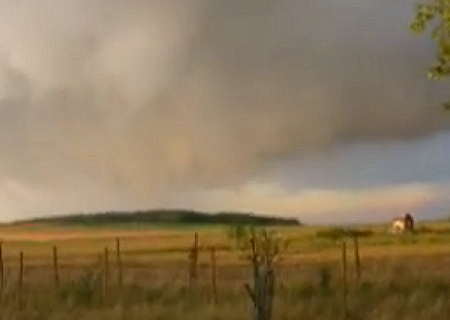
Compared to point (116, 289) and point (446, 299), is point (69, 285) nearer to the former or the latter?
point (116, 289)

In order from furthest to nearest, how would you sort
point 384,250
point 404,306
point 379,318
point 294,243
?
1. point 294,243
2. point 384,250
3. point 404,306
4. point 379,318

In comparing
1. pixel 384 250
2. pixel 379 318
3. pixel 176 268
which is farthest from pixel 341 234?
pixel 379 318

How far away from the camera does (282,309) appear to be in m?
30.0

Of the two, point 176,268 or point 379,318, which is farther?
point 176,268

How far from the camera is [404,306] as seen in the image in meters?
32.0

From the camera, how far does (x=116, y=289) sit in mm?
36219

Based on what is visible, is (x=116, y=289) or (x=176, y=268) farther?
(x=176, y=268)

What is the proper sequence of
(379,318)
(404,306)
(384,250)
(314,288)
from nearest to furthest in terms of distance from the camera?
(379,318) < (404,306) < (314,288) < (384,250)

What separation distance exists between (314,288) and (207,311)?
288 inches

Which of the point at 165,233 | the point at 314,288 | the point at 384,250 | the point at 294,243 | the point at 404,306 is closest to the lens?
Answer: the point at 404,306

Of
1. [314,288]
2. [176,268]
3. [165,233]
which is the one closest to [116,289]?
[314,288]

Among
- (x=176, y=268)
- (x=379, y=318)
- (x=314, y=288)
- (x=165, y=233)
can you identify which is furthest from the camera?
(x=165, y=233)

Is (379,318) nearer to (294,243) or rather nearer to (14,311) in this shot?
(14,311)

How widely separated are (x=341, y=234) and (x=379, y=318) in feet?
228
